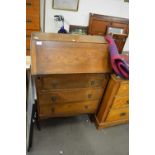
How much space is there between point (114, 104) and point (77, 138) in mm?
559

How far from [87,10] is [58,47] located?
1952mm

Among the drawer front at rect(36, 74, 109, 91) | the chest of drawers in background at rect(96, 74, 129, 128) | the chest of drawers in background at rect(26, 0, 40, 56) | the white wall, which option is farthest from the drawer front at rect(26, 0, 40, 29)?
the chest of drawers in background at rect(96, 74, 129, 128)

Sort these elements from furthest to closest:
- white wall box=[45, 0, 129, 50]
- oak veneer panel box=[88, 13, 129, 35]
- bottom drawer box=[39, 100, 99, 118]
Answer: oak veneer panel box=[88, 13, 129, 35]
white wall box=[45, 0, 129, 50]
bottom drawer box=[39, 100, 99, 118]

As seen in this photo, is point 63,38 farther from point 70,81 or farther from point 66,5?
point 66,5

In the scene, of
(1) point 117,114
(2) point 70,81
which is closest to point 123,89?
(1) point 117,114

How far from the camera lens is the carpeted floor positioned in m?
1.63

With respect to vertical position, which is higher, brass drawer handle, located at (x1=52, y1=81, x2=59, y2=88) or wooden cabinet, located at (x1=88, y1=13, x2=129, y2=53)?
wooden cabinet, located at (x1=88, y1=13, x2=129, y2=53)

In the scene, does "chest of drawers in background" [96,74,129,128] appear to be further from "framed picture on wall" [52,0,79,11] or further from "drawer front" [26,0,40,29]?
"framed picture on wall" [52,0,79,11]

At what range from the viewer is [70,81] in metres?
1.53

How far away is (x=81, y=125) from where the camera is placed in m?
1.94

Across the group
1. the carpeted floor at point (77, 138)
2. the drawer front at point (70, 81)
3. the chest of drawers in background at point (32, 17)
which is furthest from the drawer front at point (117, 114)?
the chest of drawers in background at point (32, 17)

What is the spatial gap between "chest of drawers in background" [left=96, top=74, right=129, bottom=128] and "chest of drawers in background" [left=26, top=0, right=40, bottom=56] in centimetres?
136
